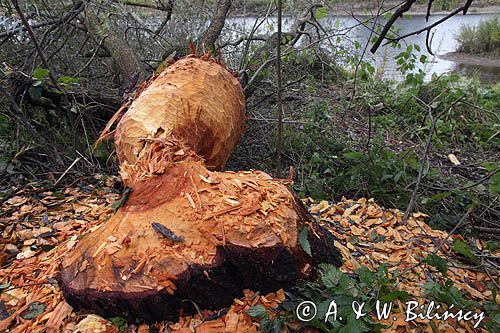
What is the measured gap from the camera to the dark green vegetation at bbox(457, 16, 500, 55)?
459 inches

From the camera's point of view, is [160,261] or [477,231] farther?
[477,231]

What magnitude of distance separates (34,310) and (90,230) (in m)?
0.44

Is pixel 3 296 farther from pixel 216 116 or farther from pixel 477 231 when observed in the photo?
pixel 477 231

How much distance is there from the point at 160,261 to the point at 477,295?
4.91 feet

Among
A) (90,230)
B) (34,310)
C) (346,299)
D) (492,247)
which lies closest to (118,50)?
(90,230)

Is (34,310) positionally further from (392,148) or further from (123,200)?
(392,148)

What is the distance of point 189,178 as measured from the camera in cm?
166

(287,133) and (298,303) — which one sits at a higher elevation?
(287,133)

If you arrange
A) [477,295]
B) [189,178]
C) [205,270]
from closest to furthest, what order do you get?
[205,270] → [189,178] → [477,295]

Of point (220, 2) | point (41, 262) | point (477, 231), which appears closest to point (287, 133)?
point (220, 2)

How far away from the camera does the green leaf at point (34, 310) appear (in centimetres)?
155

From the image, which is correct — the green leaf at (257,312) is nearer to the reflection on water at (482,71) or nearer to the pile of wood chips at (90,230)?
the pile of wood chips at (90,230)

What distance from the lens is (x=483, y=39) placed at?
11.9m

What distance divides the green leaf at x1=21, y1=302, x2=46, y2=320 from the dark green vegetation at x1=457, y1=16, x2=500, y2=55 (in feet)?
43.9
